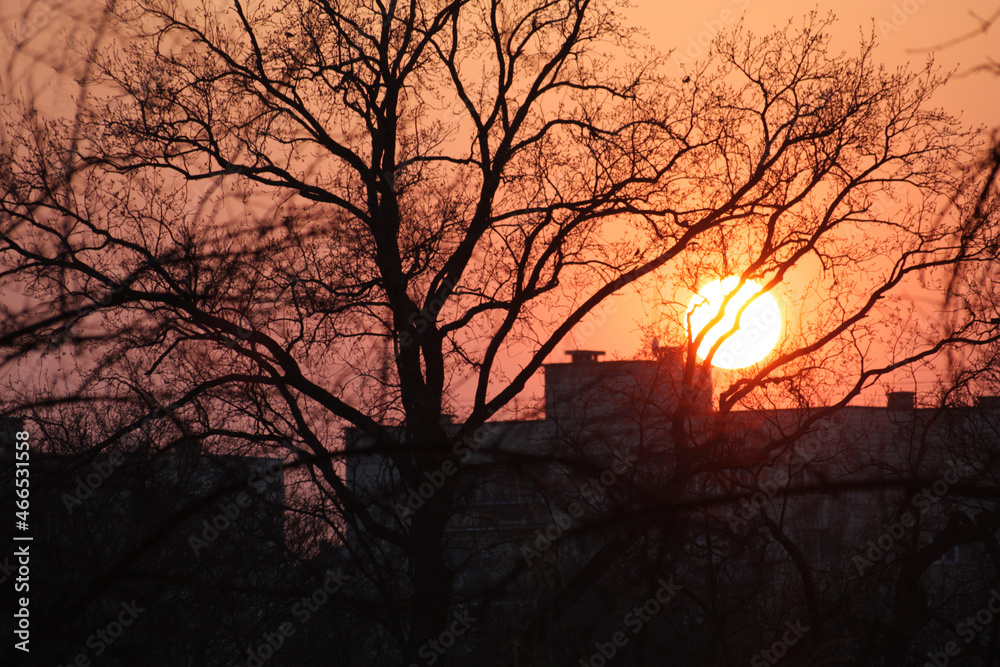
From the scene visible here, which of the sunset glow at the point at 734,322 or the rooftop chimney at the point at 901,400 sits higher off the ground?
the sunset glow at the point at 734,322

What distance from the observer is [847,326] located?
9781 mm

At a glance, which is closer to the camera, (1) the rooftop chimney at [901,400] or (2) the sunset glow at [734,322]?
(1) the rooftop chimney at [901,400]

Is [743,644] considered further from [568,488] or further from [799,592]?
[568,488]

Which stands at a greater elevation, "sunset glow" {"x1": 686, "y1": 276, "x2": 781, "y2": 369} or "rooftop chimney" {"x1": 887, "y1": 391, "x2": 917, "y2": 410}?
"sunset glow" {"x1": 686, "y1": 276, "x2": 781, "y2": 369}

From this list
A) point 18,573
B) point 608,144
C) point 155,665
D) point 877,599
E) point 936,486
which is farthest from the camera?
point 608,144

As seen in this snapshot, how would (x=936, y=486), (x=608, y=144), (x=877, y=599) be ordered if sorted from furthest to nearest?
(x=608, y=144) → (x=877, y=599) → (x=936, y=486)

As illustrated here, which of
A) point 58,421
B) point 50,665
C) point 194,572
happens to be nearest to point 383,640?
point 194,572

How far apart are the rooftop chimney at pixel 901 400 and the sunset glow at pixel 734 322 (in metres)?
1.56

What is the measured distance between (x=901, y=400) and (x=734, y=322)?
6.59ft

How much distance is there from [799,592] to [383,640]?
10.8 ft

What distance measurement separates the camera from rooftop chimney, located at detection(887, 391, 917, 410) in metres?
8.38

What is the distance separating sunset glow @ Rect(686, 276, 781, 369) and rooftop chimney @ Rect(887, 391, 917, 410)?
156 cm

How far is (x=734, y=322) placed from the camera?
9.99 metres

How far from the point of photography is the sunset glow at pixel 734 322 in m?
9.98
